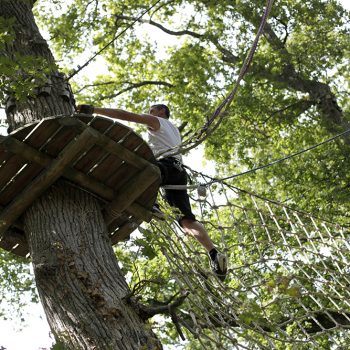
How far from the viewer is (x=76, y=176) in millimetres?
3633

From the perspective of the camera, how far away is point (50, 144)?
3555mm

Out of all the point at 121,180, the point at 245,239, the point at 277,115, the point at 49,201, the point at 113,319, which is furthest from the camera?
the point at 277,115

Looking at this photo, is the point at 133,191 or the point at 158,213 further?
the point at 158,213

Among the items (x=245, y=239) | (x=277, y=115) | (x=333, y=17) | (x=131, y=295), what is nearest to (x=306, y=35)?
(x=333, y=17)

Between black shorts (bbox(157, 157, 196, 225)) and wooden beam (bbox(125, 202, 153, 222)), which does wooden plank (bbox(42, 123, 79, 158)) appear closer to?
wooden beam (bbox(125, 202, 153, 222))

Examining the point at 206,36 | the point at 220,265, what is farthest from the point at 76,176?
the point at 206,36

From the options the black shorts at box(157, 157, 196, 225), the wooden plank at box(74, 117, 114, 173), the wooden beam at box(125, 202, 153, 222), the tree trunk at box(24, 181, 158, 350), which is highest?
the black shorts at box(157, 157, 196, 225)

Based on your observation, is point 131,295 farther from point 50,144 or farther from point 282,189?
point 282,189

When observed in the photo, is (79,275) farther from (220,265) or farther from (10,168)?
(220,265)

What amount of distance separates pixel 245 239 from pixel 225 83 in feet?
8.03

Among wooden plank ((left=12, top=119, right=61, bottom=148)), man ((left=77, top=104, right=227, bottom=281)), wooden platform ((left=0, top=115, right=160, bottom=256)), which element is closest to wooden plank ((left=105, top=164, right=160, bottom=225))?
wooden platform ((left=0, top=115, right=160, bottom=256))

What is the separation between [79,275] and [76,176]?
0.63 m

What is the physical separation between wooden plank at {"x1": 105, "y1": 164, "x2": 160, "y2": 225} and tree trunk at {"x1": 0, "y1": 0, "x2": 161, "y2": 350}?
0.30 feet

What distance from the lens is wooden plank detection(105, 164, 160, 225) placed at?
3736mm
